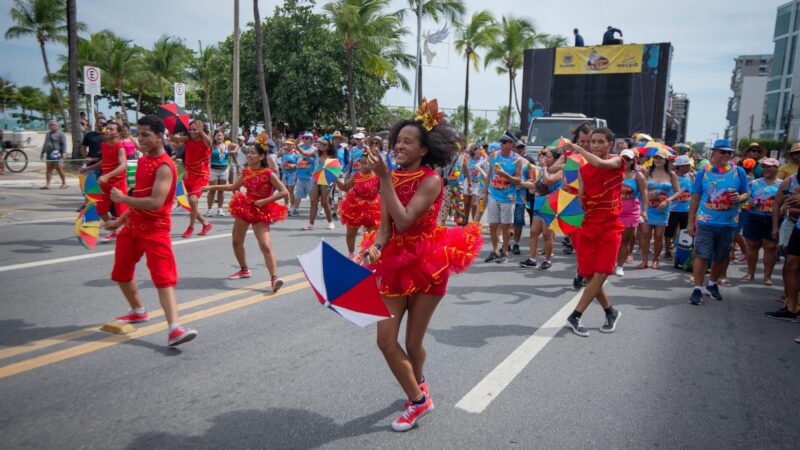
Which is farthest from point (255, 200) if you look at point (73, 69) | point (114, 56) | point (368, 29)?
point (114, 56)

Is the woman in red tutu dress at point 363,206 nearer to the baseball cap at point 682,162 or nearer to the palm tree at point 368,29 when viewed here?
the baseball cap at point 682,162

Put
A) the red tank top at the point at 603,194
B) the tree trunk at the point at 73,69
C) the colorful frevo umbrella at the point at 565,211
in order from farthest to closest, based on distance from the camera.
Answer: the tree trunk at the point at 73,69 < the colorful frevo umbrella at the point at 565,211 < the red tank top at the point at 603,194

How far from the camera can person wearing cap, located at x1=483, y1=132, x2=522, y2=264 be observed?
8.33 metres

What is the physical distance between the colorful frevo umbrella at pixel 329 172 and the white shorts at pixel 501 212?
11.6 ft

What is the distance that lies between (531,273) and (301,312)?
3.87 meters

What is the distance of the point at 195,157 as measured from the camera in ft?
31.6

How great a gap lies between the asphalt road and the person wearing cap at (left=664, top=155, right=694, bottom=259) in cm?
270

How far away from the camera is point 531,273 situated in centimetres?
780

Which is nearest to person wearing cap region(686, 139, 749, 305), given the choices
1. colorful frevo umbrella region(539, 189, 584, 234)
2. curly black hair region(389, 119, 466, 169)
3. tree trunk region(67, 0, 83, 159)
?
colorful frevo umbrella region(539, 189, 584, 234)

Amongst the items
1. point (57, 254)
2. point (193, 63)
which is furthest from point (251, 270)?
point (193, 63)

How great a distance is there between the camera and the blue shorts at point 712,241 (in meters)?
6.53

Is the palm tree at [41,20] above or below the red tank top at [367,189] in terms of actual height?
above

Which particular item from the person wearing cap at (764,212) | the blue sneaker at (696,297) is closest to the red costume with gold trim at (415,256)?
the blue sneaker at (696,297)

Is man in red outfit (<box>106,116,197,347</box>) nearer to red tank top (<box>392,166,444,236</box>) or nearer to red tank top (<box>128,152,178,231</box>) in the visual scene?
red tank top (<box>128,152,178,231</box>)
